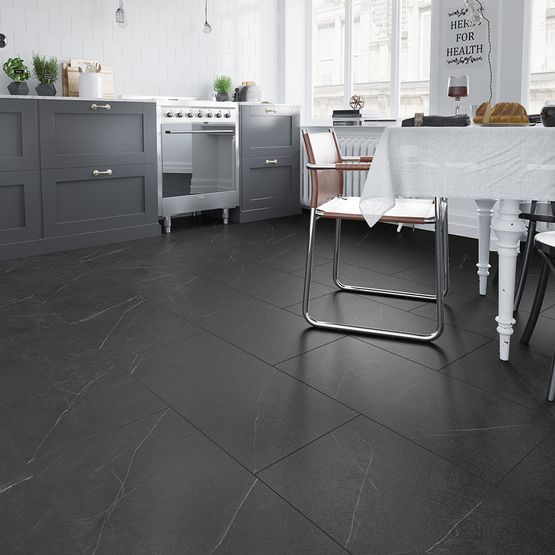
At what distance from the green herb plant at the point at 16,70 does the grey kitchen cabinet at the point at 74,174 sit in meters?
0.44

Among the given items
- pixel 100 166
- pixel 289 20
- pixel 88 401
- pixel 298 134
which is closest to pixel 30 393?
pixel 88 401

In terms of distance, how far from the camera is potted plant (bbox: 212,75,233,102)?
5156mm

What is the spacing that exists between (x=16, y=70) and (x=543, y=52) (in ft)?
11.7

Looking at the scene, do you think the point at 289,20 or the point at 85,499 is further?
the point at 289,20

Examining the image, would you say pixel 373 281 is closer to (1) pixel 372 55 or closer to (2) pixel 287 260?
(2) pixel 287 260

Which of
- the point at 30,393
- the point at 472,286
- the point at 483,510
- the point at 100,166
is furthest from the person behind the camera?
the point at 100,166

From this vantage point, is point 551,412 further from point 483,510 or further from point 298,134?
point 298,134

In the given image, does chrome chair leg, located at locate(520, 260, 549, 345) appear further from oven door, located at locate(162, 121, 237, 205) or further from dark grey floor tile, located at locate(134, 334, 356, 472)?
oven door, located at locate(162, 121, 237, 205)

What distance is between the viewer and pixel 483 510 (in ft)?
4.33

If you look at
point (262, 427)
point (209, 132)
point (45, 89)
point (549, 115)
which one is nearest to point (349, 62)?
point (209, 132)

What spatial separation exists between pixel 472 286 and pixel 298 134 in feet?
9.32

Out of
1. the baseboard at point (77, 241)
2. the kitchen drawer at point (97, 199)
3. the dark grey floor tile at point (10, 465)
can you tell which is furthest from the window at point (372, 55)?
the dark grey floor tile at point (10, 465)

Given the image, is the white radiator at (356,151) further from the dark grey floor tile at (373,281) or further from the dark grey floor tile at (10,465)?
the dark grey floor tile at (10,465)

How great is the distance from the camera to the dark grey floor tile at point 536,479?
136 centimetres
